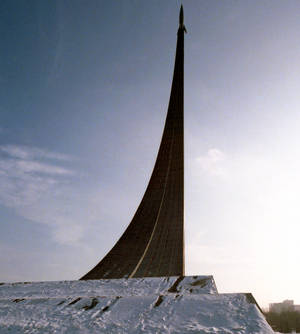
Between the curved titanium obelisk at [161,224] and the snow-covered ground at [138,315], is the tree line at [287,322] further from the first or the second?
the snow-covered ground at [138,315]

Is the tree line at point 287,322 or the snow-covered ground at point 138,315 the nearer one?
the snow-covered ground at point 138,315

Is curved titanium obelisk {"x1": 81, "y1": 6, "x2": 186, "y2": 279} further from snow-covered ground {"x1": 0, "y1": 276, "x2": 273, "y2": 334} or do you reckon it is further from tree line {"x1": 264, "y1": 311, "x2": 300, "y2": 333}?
tree line {"x1": 264, "y1": 311, "x2": 300, "y2": 333}

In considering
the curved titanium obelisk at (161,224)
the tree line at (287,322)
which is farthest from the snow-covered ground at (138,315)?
the tree line at (287,322)

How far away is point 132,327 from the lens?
847 mm

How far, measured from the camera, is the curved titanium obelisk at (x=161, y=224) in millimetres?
7148

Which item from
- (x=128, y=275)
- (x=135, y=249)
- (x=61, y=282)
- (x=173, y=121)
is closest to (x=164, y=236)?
(x=135, y=249)

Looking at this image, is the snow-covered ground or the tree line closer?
the snow-covered ground

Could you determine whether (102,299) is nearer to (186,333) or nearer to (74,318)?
(74,318)

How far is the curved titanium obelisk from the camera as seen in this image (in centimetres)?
715

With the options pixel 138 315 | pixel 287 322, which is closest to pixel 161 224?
pixel 138 315

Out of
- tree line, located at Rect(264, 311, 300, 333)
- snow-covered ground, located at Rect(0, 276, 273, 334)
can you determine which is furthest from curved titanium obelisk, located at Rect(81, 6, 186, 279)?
tree line, located at Rect(264, 311, 300, 333)

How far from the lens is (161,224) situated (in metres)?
7.93

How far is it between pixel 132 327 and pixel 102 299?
19cm

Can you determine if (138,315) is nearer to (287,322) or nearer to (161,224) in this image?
(161,224)
